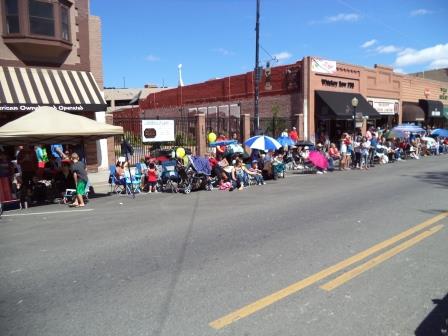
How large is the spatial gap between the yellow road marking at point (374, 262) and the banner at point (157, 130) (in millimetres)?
14314

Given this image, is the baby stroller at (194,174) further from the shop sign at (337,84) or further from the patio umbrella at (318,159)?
the shop sign at (337,84)

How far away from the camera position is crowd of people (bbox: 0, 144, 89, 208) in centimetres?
1071

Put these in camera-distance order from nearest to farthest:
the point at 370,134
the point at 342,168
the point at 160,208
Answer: the point at 160,208
the point at 342,168
the point at 370,134

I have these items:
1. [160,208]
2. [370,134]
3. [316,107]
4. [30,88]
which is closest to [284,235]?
[160,208]

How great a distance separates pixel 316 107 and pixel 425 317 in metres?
25.0

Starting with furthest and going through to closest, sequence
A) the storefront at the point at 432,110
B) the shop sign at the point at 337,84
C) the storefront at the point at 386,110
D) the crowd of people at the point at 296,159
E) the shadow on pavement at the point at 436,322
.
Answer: the storefront at the point at 432,110 → the storefront at the point at 386,110 → the shop sign at the point at 337,84 → the crowd of people at the point at 296,159 → the shadow on pavement at the point at 436,322

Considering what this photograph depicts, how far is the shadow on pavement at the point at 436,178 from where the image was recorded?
43.5ft

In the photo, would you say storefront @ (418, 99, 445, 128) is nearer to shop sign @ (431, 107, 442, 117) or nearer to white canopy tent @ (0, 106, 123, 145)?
shop sign @ (431, 107, 442, 117)

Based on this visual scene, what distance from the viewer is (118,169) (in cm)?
1316

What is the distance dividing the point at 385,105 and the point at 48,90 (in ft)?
93.7

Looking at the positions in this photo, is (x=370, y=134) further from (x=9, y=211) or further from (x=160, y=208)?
(x=9, y=211)

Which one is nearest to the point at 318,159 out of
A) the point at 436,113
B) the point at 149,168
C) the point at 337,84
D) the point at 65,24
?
the point at 149,168

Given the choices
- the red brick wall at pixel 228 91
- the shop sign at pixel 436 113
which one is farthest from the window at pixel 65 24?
the shop sign at pixel 436 113

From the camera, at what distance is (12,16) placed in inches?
628
